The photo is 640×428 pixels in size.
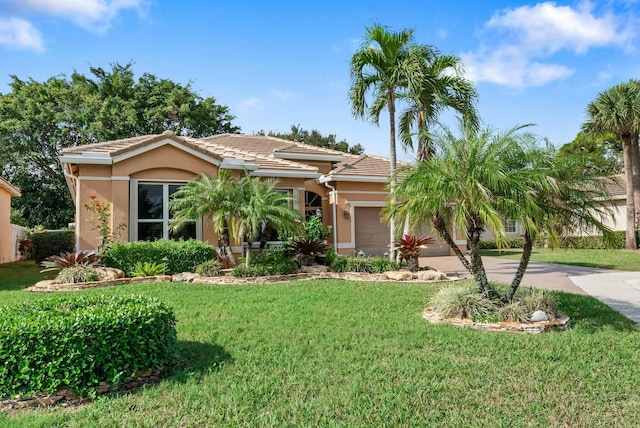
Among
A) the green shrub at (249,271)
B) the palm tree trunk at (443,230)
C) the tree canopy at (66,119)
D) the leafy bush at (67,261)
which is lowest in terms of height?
the green shrub at (249,271)

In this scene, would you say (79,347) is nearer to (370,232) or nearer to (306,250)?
(306,250)

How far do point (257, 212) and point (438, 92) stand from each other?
24.2ft

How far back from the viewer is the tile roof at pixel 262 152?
14.6 metres

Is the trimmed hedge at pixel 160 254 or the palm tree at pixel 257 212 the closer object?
the palm tree at pixel 257 212

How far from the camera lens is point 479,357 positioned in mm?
5898

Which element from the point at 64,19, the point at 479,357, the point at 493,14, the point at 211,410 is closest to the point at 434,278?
the point at 479,357

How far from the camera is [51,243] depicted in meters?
22.6

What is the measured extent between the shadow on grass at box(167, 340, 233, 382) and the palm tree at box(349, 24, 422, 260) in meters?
8.05

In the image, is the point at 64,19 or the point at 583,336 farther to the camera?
the point at 64,19

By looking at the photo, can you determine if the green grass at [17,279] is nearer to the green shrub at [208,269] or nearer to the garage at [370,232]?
the green shrub at [208,269]

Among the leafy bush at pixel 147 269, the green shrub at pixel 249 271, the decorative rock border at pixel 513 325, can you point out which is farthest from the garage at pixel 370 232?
the decorative rock border at pixel 513 325

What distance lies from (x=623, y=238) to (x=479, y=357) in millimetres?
26661

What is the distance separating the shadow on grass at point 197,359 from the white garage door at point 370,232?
47.6 feet

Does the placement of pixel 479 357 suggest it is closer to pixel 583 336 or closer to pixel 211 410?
pixel 583 336
